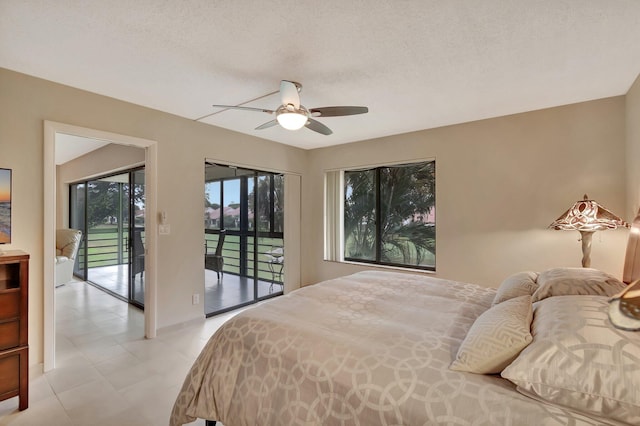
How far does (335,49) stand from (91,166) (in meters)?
5.37

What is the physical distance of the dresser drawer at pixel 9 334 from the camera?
1991 mm

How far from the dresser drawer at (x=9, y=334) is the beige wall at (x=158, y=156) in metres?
0.51

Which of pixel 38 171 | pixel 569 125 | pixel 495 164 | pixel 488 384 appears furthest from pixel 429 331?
pixel 38 171

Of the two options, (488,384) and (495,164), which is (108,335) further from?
(495,164)

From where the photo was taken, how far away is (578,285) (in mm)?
1671

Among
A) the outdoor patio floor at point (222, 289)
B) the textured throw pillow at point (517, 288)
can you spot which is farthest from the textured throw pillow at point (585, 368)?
the outdoor patio floor at point (222, 289)

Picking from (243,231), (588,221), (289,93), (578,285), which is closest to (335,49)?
(289,93)

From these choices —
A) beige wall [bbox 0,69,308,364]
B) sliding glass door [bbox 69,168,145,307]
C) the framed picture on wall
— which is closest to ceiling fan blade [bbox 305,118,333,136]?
beige wall [bbox 0,69,308,364]

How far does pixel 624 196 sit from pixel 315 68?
3.12m

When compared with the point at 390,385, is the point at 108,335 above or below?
below

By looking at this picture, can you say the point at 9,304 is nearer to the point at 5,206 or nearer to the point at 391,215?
the point at 5,206

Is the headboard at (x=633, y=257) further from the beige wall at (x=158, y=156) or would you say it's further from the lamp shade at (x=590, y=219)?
the beige wall at (x=158, y=156)

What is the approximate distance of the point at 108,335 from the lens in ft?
10.7

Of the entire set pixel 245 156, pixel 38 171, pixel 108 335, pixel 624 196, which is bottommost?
pixel 108 335
